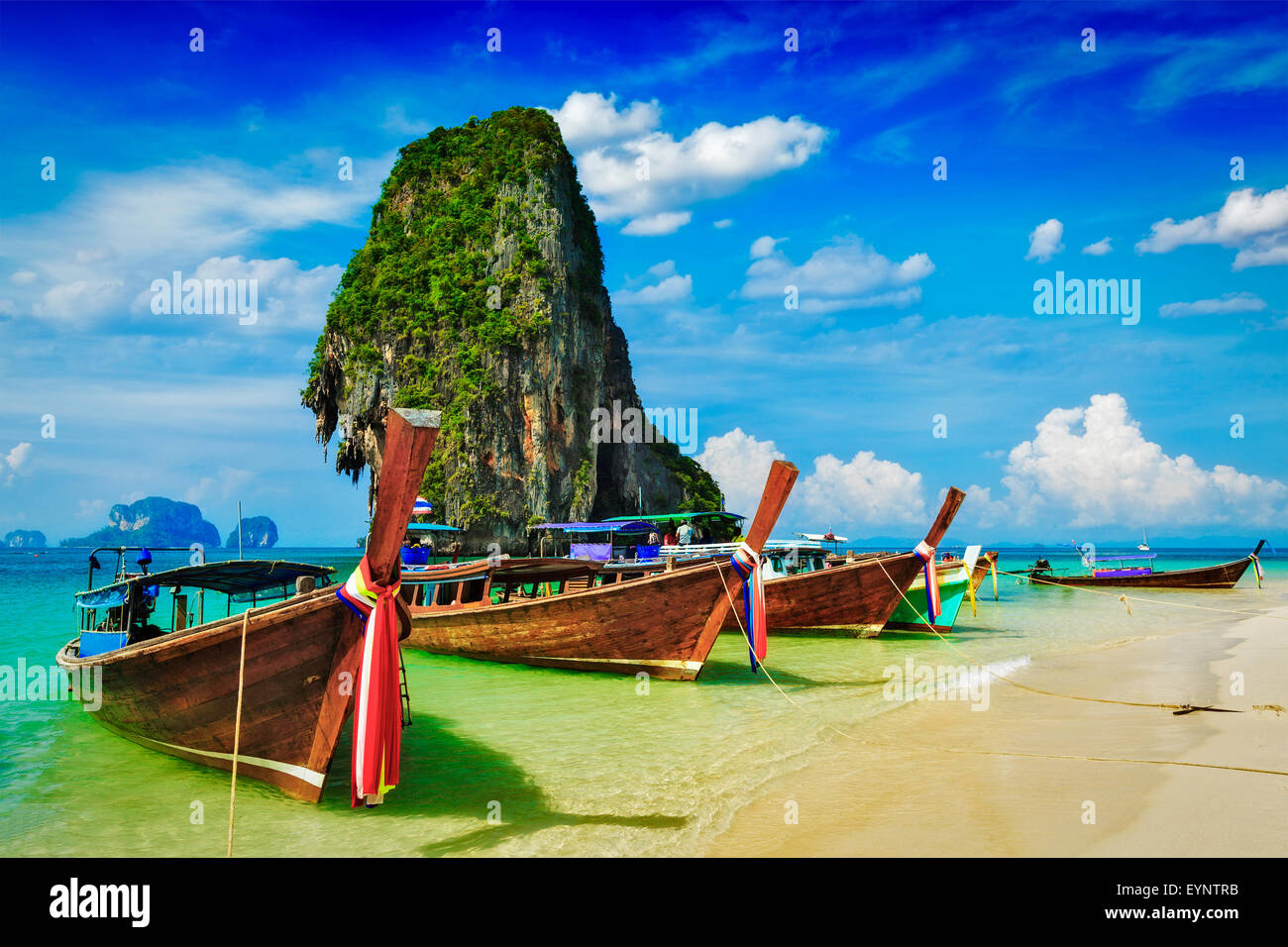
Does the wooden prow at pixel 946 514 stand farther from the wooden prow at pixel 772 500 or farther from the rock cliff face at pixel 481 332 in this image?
the rock cliff face at pixel 481 332

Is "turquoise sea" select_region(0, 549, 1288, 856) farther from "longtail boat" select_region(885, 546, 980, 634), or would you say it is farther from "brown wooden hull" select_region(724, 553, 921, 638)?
"longtail boat" select_region(885, 546, 980, 634)

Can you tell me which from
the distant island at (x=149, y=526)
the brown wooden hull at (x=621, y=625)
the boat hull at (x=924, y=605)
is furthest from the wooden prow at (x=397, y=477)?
the distant island at (x=149, y=526)

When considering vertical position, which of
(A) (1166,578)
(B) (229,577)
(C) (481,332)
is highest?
(C) (481,332)

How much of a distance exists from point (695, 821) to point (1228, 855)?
11.8ft

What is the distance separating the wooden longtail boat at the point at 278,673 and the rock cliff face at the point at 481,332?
34607 mm

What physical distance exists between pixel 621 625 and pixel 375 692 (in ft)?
21.9

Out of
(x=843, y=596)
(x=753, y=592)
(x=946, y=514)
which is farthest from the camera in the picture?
(x=843, y=596)

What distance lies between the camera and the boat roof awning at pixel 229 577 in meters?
9.06

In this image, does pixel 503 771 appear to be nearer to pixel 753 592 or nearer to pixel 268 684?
pixel 268 684

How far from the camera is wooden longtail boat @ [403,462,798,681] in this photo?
10.9 metres

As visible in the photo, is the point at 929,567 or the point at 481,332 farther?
the point at 481,332

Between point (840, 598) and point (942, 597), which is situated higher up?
point (840, 598)

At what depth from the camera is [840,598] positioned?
16625 mm

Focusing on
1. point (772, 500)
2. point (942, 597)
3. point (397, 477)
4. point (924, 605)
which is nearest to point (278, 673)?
point (397, 477)
